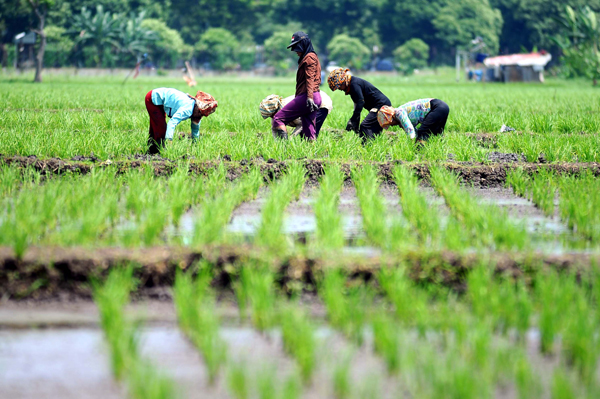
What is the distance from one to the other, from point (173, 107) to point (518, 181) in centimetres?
296

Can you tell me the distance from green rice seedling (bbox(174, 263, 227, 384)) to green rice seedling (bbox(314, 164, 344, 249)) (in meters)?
0.63

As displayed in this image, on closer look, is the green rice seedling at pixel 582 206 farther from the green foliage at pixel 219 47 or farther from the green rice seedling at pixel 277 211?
the green foliage at pixel 219 47

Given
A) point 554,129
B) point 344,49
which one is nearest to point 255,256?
point 554,129

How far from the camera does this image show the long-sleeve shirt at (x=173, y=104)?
18.8 feet

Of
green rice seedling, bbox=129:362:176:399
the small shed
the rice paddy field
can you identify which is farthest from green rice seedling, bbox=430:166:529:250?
the small shed

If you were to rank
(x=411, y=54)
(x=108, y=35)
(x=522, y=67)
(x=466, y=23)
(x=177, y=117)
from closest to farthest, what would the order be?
1. (x=177, y=117)
2. (x=522, y=67)
3. (x=108, y=35)
4. (x=411, y=54)
5. (x=466, y=23)

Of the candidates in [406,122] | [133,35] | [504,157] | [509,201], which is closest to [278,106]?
[406,122]

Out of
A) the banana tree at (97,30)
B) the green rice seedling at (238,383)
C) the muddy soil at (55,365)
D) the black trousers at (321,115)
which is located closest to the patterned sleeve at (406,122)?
the black trousers at (321,115)

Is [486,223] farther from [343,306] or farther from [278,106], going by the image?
→ [278,106]

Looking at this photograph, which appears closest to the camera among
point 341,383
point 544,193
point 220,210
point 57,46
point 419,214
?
point 341,383

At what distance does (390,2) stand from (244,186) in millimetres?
45141

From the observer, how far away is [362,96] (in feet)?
21.2

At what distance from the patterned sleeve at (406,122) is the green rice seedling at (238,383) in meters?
4.39

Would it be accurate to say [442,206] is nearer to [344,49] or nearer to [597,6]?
[344,49]
